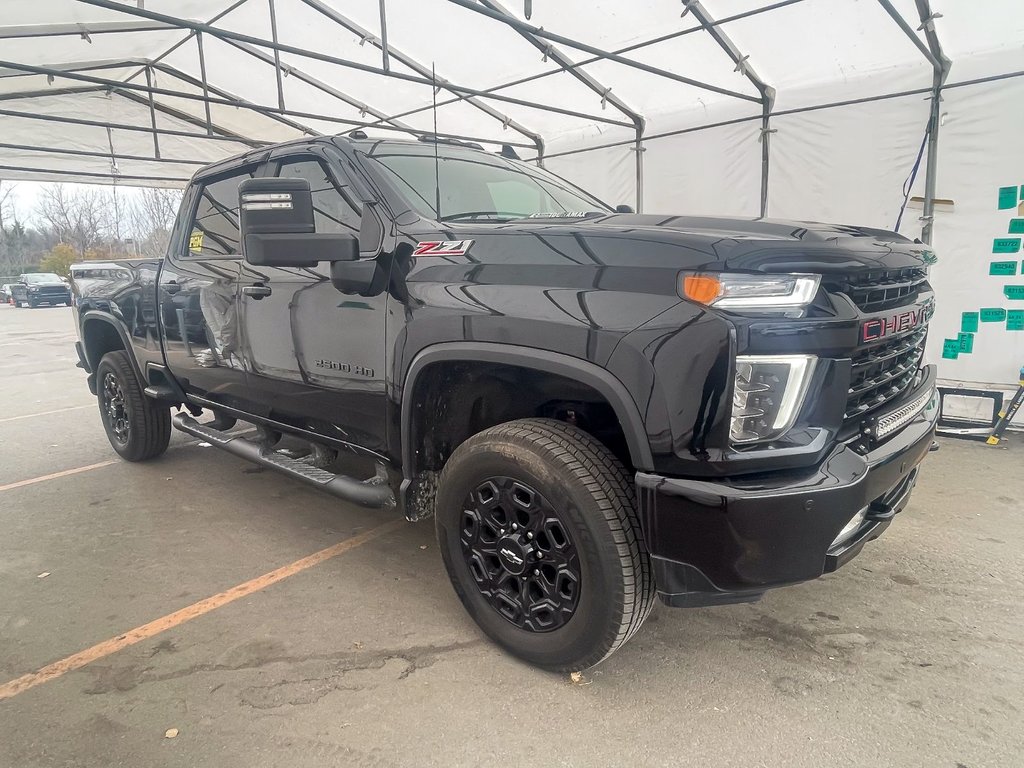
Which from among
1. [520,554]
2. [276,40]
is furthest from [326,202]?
[276,40]

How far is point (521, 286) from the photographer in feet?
7.21

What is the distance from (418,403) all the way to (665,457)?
108cm

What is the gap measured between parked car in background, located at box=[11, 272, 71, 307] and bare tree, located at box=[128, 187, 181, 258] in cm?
1520

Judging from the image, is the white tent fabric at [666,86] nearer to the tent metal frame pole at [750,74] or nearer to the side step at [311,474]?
the tent metal frame pole at [750,74]

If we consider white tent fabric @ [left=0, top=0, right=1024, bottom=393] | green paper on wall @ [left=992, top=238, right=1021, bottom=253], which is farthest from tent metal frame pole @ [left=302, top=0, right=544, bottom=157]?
green paper on wall @ [left=992, top=238, right=1021, bottom=253]

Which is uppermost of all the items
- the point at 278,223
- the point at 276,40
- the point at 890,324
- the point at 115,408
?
the point at 276,40

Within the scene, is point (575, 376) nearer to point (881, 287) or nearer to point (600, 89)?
point (881, 287)

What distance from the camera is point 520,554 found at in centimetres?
236

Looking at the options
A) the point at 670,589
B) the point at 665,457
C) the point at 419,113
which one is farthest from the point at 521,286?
the point at 419,113

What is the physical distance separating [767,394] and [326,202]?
2.19 metres

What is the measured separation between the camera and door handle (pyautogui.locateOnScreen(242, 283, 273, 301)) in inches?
127

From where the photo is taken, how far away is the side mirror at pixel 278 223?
2357 millimetres

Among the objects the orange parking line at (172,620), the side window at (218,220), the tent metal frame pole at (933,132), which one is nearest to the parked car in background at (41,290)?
the side window at (218,220)

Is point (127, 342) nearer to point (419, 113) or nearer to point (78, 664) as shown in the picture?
point (78, 664)
